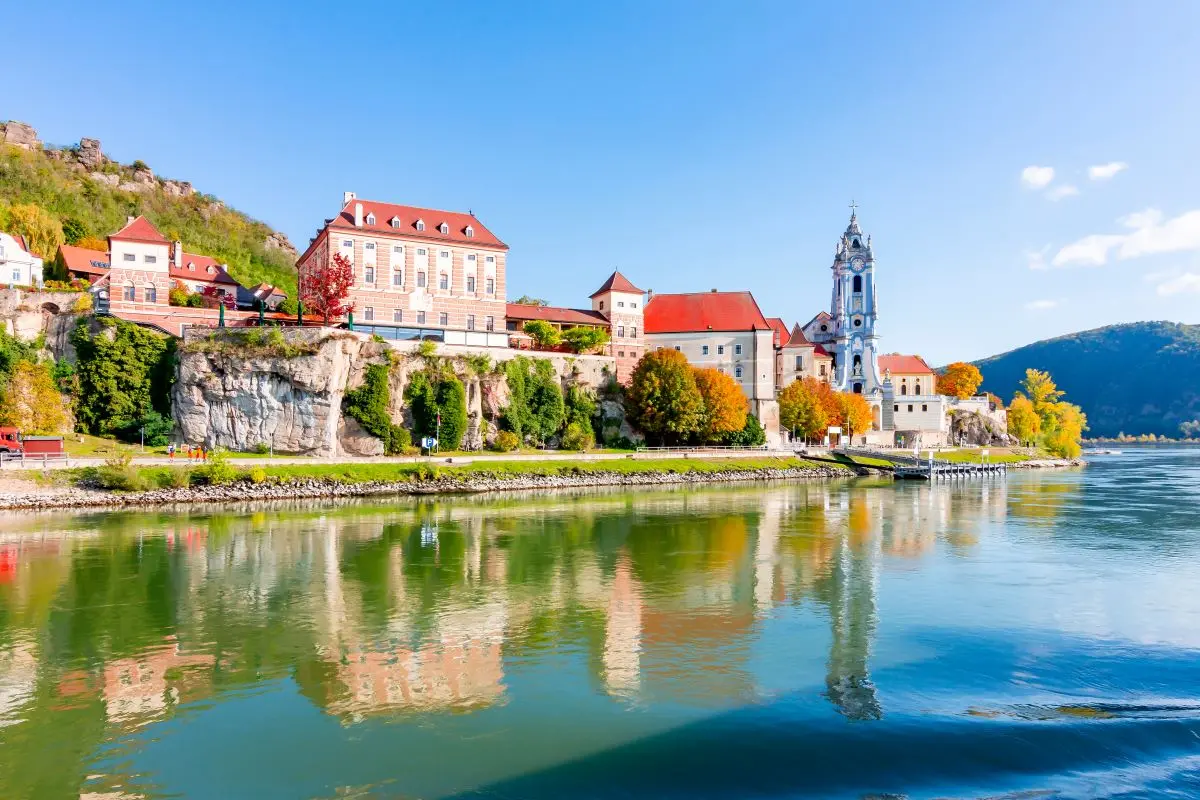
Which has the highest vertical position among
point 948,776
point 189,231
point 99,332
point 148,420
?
point 189,231

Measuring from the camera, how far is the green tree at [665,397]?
5853 cm

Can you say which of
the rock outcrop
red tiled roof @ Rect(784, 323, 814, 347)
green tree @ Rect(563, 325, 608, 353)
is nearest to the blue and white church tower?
red tiled roof @ Rect(784, 323, 814, 347)

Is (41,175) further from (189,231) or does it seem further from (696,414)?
(696,414)

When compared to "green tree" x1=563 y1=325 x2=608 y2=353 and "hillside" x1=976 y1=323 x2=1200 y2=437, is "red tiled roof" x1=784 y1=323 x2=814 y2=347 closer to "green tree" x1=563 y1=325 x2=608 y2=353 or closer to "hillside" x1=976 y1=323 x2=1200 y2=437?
"green tree" x1=563 y1=325 x2=608 y2=353

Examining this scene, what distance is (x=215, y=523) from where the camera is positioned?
30203 mm

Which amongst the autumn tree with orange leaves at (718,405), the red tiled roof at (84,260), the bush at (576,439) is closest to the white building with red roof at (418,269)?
the bush at (576,439)

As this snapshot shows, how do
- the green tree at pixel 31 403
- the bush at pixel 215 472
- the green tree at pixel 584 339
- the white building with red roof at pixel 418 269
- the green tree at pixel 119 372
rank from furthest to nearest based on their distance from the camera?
the green tree at pixel 584 339 < the white building with red roof at pixel 418 269 < the green tree at pixel 119 372 < the green tree at pixel 31 403 < the bush at pixel 215 472

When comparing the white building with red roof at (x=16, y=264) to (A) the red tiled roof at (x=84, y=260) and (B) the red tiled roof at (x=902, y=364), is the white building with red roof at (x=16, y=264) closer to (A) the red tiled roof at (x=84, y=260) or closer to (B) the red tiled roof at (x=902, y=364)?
(A) the red tiled roof at (x=84, y=260)

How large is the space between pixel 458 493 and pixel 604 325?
28.6 m

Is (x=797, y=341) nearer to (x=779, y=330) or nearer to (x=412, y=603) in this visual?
(x=779, y=330)

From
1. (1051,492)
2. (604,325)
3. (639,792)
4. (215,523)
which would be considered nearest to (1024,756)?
(639,792)

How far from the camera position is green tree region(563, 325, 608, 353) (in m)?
61.2

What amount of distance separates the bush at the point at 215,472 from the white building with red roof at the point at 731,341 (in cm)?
3958

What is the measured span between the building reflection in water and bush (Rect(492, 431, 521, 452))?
17220mm
